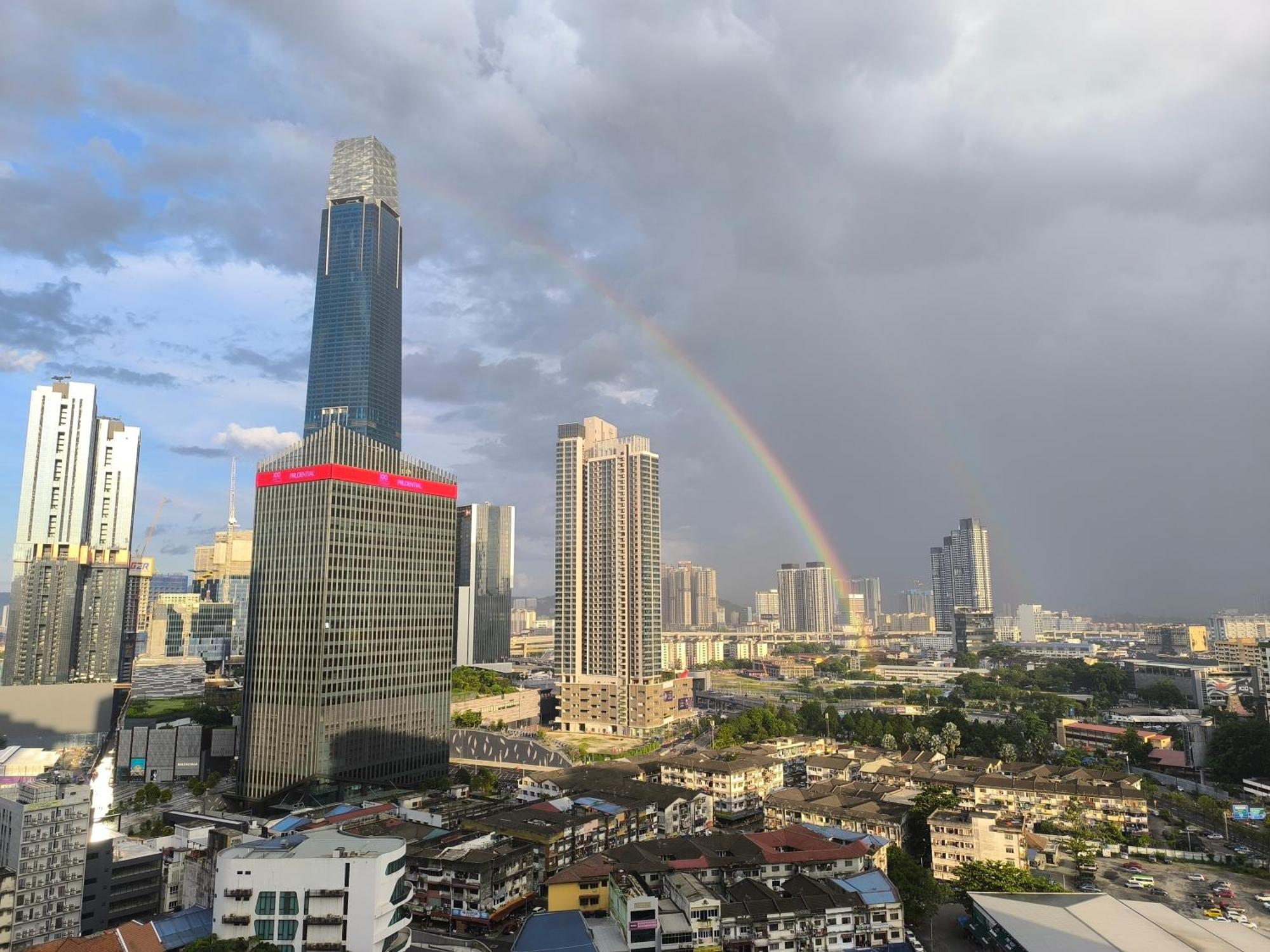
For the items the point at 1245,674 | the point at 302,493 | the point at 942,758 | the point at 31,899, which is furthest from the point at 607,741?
the point at 1245,674

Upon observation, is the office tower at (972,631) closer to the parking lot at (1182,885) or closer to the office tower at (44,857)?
the parking lot at (1182,885)

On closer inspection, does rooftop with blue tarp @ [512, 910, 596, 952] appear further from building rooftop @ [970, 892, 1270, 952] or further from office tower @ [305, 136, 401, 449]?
office tower @ [305, 136, 401, 449]

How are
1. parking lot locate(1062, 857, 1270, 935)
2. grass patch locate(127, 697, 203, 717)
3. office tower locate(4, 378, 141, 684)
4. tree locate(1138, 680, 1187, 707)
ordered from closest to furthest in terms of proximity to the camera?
parking lot locate(1062, 857, 1270, 935), grass patch locate(127, 697, 203, 717), office tower locate(4, 378, 141, 684), tree locate(1138, 680, 1187, 707)

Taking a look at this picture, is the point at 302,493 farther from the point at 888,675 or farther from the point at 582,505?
the point at 888,675

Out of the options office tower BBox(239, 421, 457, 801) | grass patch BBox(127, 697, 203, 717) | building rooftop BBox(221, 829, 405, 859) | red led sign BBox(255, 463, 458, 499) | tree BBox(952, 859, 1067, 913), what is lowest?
tree BBox(952, 859, 1067, 913)

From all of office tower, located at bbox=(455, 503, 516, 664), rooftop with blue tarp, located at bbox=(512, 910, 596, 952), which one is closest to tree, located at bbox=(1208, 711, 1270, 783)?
rooftop with blue tarp, located at bbox=(512, 910, 596, 952)

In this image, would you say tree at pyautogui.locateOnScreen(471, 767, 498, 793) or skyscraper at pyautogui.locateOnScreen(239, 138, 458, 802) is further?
tree at pyautogui.locateOnScreen(471, 767, 498, 793)

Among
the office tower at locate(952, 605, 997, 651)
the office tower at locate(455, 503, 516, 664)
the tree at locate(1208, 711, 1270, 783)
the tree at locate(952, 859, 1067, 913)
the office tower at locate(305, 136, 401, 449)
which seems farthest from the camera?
the office tower at locate(952, 605, 997, 651)
